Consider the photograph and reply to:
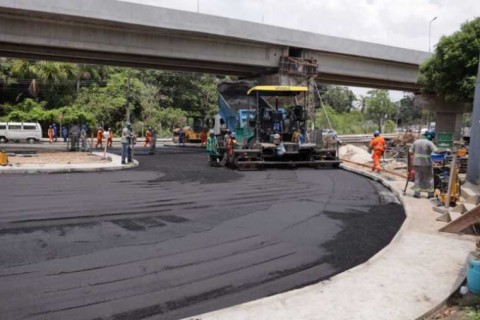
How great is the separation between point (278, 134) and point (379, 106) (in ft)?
199

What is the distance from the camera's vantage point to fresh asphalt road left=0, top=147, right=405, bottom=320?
4.83m

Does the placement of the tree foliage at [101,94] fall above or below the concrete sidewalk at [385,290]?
above

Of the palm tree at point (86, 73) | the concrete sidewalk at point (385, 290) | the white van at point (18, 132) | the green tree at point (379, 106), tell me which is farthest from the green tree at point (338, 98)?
the concrete sidewalk at point (385, 290)

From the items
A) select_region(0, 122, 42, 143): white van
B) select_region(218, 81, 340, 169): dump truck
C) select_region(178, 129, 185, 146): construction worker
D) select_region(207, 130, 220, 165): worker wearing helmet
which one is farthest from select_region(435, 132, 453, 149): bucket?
select_region(0, 122, 42, 143): white van

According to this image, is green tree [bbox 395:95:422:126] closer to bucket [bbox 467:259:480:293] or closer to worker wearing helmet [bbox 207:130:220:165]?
worker wearing helmet [bbox 207:130:220:165]

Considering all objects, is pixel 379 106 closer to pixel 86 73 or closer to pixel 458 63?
pixel 86 73

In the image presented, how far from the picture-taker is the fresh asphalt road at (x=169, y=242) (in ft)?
15.9

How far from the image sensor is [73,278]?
5.31 m

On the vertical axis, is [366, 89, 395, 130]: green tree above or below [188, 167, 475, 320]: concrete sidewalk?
above

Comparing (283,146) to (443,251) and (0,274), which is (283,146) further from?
(0,274)

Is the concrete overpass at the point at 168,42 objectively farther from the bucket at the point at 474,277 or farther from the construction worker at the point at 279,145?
the bucket at the point at 474,277

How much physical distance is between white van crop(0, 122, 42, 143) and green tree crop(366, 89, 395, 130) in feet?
170

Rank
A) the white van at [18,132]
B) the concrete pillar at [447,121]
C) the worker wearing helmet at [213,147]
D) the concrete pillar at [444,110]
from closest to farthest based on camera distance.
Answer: the worker wearing helmet at [213,147] → the concrete pillar at [444,110] → the concrete pillar at [447,121] → the white van at [18,132]

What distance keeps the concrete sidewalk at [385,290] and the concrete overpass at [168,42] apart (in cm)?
1982
